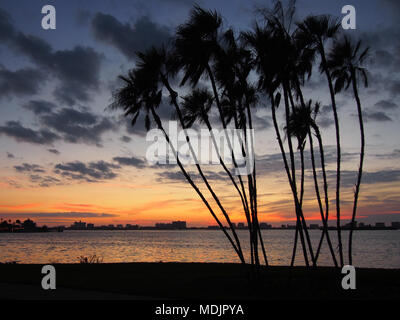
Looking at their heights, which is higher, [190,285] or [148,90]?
[148,90]

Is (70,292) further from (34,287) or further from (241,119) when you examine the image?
(241,119)

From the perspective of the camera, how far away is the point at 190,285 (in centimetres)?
1530

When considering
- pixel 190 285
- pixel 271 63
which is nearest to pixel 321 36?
pixel 271 63

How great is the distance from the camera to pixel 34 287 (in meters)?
14.1

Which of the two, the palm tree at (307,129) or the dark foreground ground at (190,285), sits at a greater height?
the palm tree at (307,129)

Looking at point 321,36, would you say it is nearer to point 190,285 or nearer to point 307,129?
point 307,129

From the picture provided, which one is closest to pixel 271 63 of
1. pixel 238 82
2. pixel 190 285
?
pixel 238 82

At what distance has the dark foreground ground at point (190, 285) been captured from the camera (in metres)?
12.9

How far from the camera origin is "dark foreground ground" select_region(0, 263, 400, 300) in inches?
509

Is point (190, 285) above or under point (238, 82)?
under

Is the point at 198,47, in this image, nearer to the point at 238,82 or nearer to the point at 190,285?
the point at 238,82

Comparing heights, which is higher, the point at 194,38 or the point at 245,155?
the point at 194,38
